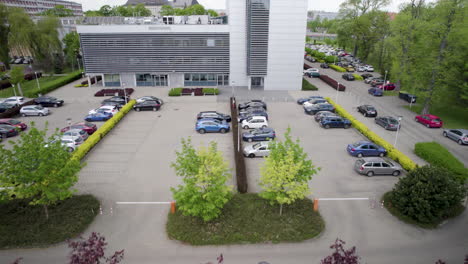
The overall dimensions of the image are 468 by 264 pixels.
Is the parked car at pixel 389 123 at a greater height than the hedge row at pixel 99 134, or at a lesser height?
lesser

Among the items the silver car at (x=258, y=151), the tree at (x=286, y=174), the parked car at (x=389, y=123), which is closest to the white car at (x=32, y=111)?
the silver car at (x=258, y=151)

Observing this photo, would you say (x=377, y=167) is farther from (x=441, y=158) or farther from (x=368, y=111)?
(x=368, y=111)

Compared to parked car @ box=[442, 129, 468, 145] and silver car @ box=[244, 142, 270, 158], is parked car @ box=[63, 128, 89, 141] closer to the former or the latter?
silver car @ box=[244, 142, 270, 158]

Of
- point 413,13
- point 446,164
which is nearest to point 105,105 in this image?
point 446,164

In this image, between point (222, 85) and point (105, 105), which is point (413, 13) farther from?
point (105, 105)

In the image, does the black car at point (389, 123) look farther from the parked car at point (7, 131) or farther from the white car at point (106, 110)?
the parked car at point (7, 131)

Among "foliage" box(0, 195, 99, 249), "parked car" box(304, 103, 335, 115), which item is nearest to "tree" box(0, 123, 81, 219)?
"foliage" box(0, 195, 99, 249)
